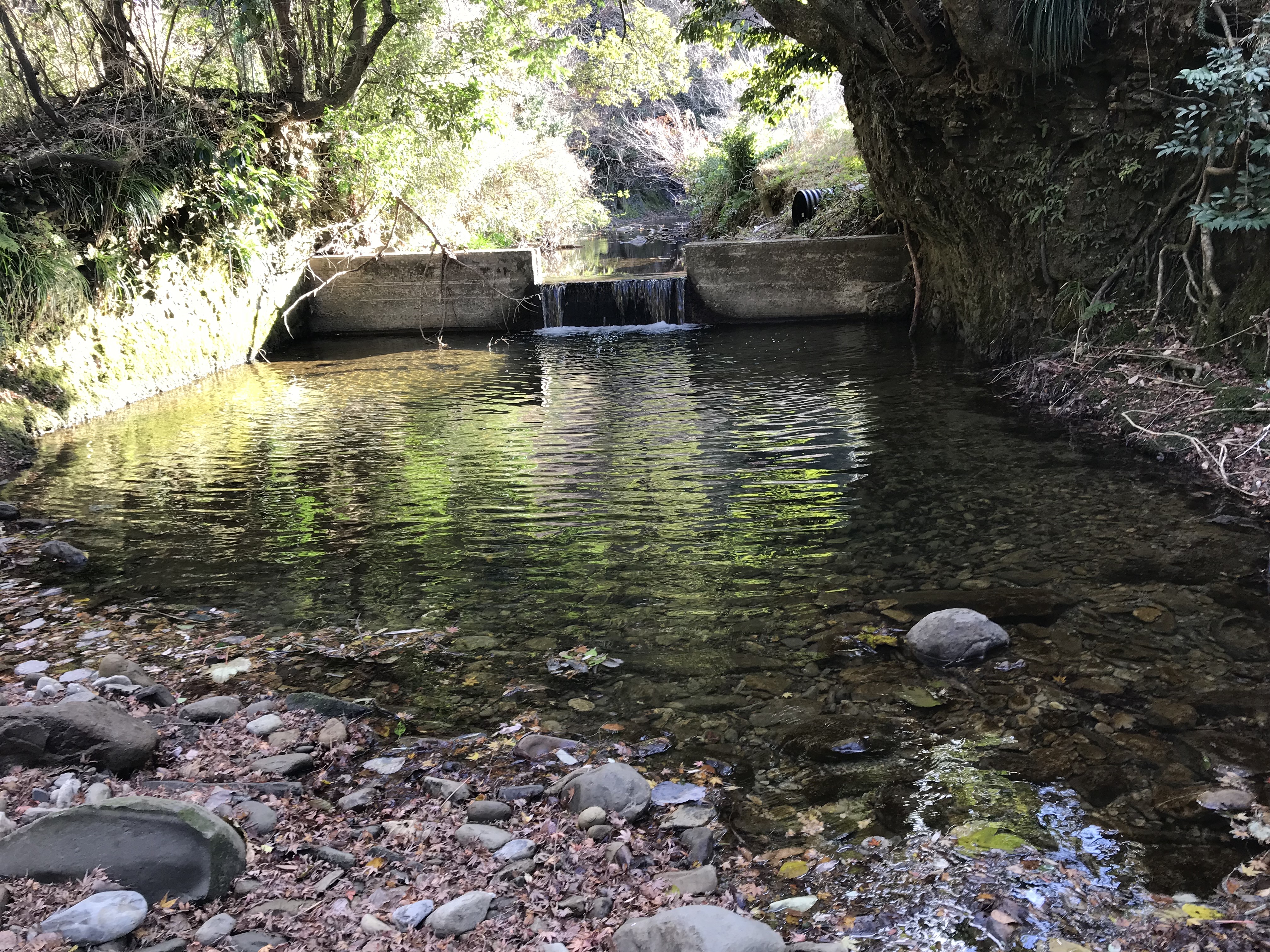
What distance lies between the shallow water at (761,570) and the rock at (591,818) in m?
0.46

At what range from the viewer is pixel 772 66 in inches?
536

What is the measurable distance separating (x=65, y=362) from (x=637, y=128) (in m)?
30.1

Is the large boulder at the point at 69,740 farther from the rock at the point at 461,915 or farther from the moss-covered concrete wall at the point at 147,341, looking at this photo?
the moss-covered concrete wall at the point at 147,341

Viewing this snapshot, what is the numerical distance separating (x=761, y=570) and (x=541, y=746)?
2001mm

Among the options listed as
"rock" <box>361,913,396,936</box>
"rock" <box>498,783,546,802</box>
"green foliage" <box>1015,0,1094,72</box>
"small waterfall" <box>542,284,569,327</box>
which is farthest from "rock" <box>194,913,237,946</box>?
"small waterfall" <box>542,284,569,327</box>

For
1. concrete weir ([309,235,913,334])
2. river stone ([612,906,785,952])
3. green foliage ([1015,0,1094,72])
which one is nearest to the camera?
river stone ([612,906,785,952])

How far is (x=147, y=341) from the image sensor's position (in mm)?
10969

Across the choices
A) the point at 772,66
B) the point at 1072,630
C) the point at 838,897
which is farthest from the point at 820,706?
the point at 772,66

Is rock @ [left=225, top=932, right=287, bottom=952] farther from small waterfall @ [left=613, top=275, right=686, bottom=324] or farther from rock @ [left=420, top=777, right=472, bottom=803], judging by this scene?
small waterfall @ [left=613, top=275, right=686, bottom=324]

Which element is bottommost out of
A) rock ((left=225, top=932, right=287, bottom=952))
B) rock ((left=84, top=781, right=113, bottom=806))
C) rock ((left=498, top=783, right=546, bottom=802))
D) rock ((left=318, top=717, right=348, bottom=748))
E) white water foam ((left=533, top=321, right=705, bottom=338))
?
rock ((left=498, top=783, right=546, bottom=802))

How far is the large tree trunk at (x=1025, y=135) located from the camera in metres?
7.75

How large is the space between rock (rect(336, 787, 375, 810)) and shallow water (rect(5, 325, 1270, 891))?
22.9 inches

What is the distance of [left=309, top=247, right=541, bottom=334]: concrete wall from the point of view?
601 inches

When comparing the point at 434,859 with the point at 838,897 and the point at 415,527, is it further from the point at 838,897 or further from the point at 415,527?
the point at 415,527
